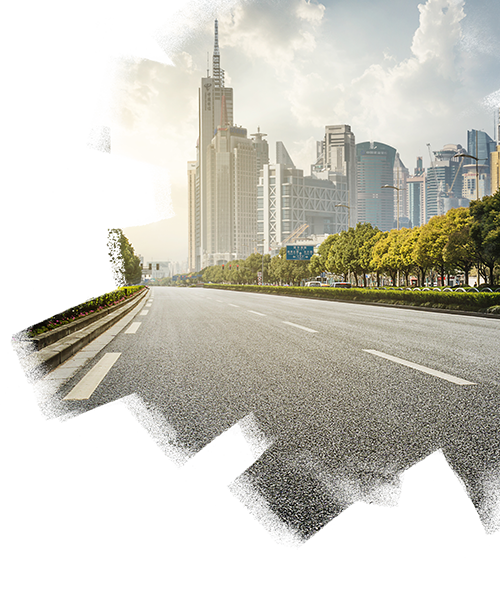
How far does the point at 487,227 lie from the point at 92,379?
117ft

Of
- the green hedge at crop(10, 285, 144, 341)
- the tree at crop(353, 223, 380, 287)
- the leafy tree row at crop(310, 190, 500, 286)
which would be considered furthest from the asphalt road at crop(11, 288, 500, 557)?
the tree at crop(353, 223, 380, 287)

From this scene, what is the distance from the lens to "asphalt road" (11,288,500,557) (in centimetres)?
254

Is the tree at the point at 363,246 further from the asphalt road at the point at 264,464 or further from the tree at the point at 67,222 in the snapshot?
the asphalt road at the point at 264,464

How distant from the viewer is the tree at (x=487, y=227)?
35531mm

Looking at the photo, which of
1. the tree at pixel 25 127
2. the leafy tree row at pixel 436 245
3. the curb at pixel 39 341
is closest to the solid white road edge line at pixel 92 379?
the curb at pixel 39 341

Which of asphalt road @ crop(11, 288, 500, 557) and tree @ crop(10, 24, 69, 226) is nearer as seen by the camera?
asphalt road @ crop(11, 288, 500, 557)

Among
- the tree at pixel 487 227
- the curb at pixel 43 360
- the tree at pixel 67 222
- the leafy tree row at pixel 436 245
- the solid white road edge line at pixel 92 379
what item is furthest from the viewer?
the leafy tree row at pixel 436 245

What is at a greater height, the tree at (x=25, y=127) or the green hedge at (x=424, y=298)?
the tree at (x=25, y=127)

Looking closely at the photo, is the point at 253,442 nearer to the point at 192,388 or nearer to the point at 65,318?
the point at 192,388

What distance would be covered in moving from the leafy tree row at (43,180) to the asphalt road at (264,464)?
10870 millimetres

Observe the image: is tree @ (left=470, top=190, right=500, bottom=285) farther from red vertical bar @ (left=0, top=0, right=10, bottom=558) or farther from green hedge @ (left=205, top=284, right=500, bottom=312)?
red vertical bar @ (left=0, top=0, right=10, bottom=558)

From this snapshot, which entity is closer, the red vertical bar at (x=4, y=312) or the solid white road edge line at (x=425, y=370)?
the red vertical bar at (x=4, y=312)

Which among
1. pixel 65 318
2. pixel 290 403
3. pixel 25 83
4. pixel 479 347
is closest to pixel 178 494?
pixel 290 403

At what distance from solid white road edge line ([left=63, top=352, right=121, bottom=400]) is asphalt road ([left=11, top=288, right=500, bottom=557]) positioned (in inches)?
2.5
